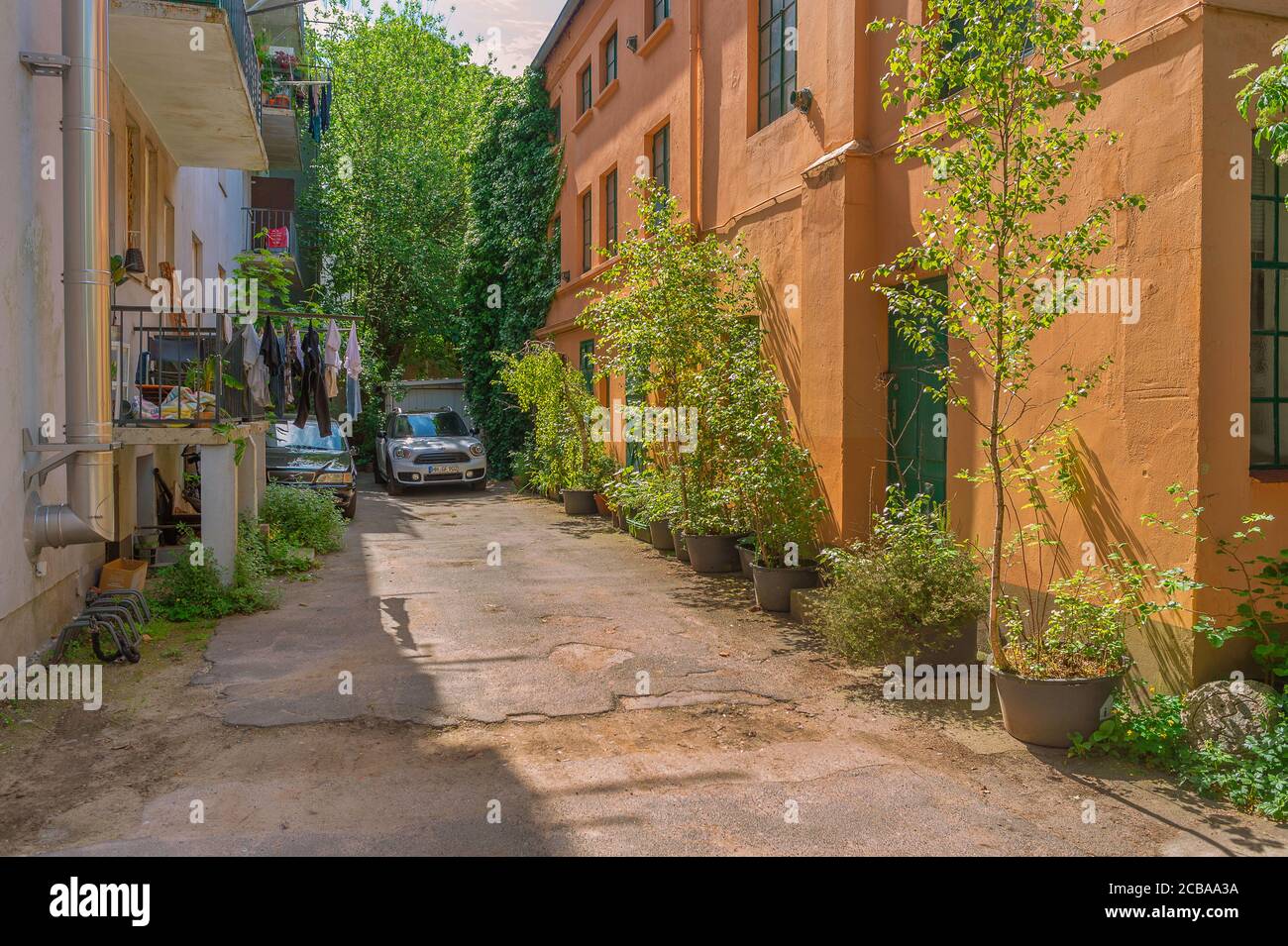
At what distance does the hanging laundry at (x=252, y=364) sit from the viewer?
935 centimetres

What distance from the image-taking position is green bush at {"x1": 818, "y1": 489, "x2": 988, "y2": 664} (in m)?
6.30

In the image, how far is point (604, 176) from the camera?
16.8 meters

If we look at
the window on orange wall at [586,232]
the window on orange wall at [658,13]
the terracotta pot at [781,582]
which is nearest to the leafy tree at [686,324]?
the terracotta pot at [781,582]

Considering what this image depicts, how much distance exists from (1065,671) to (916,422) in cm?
336

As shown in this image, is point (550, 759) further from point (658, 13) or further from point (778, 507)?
point (658, 13)

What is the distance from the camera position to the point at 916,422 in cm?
832

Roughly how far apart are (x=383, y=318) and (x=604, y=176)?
1340 cm

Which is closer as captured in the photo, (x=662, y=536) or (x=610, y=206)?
(x=662, y=536)

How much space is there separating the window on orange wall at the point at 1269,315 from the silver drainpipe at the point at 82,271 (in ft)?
23.3

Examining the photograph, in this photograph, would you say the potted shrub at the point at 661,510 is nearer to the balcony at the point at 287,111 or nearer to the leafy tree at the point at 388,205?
the balcony at the point at 287,111

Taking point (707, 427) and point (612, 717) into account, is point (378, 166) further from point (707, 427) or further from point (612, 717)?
point (612, 717)

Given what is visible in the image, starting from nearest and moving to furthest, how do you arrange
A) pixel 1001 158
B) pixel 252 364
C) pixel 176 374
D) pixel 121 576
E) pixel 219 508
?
pixel 1001 158
pixel 121 576
pixel 219 508
pixel 176 374
pixel 252 364

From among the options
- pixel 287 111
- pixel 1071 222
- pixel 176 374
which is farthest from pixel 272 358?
pixel 287 111

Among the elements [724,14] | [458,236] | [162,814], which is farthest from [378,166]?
[162,814]
